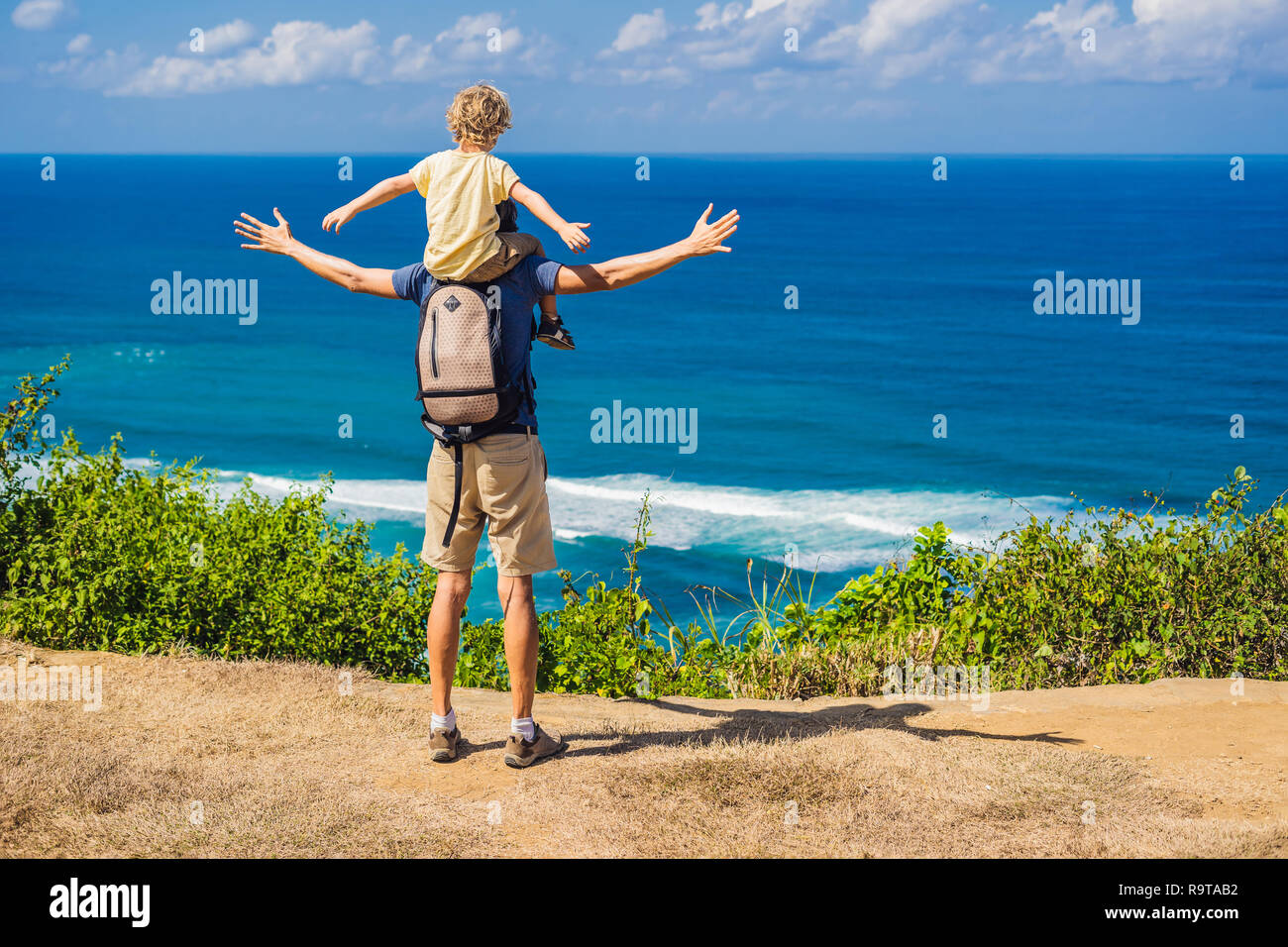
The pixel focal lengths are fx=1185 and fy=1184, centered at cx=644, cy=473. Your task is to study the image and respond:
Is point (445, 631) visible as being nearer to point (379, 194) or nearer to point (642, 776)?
point (642, 776)

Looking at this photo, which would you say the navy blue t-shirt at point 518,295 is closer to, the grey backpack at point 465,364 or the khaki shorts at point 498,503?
the grey backpack at point 465,364

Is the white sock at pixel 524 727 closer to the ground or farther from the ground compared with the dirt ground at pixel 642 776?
farther from the ground

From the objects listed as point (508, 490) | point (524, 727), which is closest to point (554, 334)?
point (508, 490)

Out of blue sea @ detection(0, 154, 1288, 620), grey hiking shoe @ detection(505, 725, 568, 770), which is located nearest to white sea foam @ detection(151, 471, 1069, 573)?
blue sea @ detection(0, 154, 1288, 620)

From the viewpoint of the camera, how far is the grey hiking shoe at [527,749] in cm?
500

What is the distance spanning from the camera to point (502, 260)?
4.69 metres

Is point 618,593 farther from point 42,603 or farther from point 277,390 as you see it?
point 277,390

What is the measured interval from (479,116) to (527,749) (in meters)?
2.61

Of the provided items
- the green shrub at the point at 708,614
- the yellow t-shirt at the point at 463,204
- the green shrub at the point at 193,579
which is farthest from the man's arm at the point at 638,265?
the green shrub at the point at 193,579

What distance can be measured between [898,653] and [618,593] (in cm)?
173

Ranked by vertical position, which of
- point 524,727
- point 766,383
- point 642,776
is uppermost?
point 766,383

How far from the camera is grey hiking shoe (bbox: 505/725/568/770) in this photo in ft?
16.4

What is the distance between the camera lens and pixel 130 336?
187 ft
